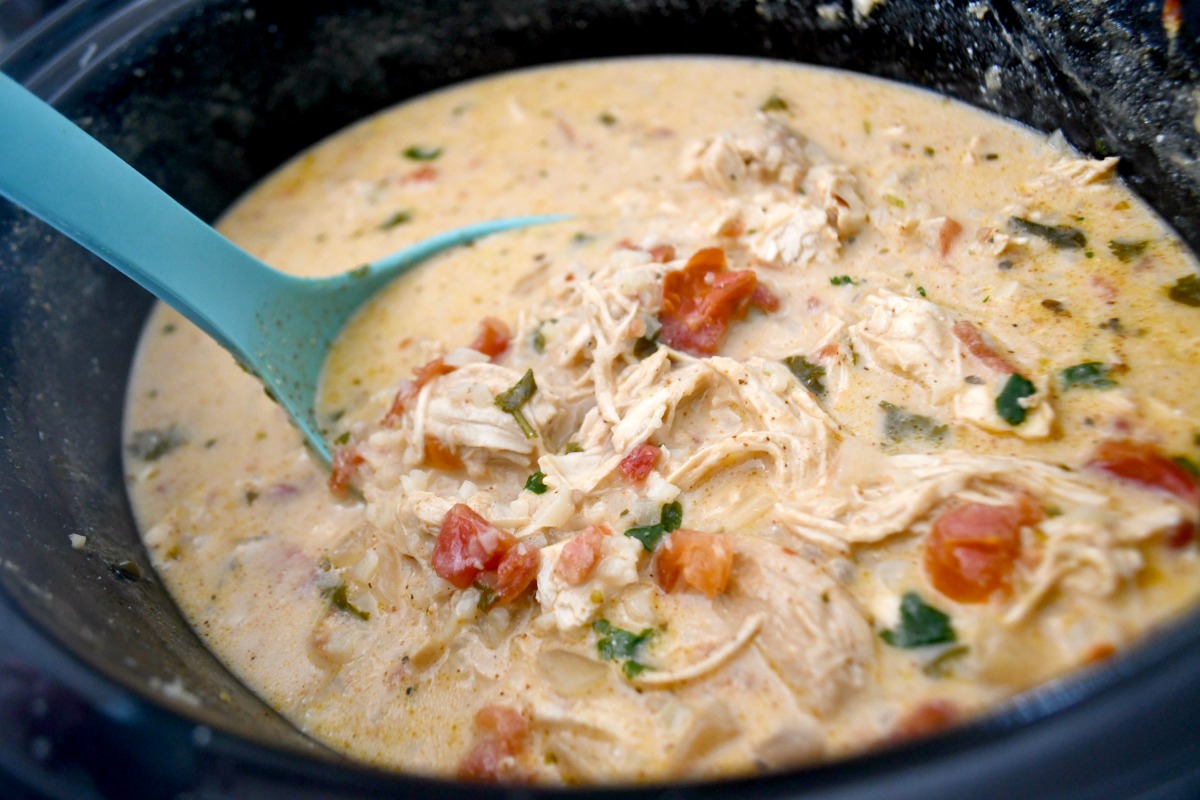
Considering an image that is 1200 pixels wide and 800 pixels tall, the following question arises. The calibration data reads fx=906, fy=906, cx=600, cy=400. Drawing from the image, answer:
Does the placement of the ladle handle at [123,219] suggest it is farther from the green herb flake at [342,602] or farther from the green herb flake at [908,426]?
the green herb flake at [908,426]

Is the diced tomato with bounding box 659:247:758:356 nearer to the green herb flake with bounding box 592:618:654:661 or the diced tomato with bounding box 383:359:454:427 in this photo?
the diced tomato with bounding box 383:359:454:427

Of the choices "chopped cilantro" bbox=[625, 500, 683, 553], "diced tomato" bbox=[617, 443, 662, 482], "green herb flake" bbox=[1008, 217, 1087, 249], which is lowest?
"chopped cilantro" bbox=[625, 500, 683, 553]

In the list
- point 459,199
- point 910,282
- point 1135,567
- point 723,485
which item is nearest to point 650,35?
point 459,199

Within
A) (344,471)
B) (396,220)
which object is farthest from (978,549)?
(396,220)

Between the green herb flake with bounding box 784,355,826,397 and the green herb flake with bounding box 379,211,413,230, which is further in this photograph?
the green herb flake with bounding box 379,211,413,230

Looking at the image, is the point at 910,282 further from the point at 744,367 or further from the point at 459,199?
the point at 459,199

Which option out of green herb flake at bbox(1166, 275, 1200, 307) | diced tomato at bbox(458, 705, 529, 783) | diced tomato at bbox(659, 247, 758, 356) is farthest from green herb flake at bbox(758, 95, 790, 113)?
diced tomato at bbox(458, 705, 529, 783)

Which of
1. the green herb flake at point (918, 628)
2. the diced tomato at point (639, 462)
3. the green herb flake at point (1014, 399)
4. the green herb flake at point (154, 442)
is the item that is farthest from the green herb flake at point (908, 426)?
the green herb flake at point (154, 442)
